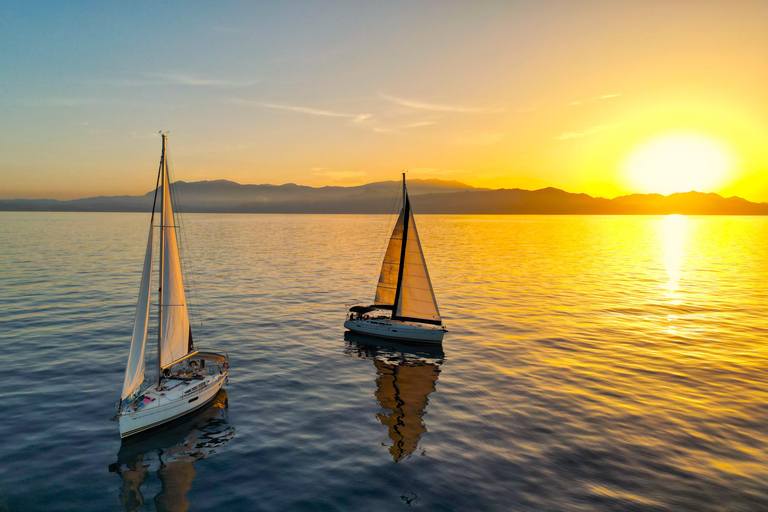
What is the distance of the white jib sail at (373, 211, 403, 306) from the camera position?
5131 cm

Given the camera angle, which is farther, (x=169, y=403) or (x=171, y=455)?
(x=169, y=403)

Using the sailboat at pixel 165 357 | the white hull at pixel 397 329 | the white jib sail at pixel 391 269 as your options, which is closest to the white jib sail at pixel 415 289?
the white hull at pixel 397 329

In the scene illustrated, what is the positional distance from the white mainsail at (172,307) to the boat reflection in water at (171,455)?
4.72 metres

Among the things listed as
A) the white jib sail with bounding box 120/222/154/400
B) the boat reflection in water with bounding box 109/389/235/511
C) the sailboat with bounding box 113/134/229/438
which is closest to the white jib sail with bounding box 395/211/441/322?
the sailboat with bounding box 113/134/229/438

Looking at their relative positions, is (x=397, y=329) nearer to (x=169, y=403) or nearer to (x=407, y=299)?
(x=407, y=299)

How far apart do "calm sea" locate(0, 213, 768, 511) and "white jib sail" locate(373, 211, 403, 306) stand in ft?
20.9

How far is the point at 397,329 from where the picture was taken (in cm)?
5006

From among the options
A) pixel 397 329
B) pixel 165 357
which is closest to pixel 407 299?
pixel 397 329

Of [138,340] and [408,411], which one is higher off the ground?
[138,340]

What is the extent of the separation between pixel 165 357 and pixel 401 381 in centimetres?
1868

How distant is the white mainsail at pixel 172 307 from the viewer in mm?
30281

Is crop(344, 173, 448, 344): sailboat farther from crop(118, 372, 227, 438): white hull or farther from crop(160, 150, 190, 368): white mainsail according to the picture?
crop(160, 150, 190, 368): white mainsail

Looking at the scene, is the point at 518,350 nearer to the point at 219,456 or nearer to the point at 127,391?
the point at 219,456

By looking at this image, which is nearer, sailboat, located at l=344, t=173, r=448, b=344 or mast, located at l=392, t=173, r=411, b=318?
mast, located at l=392, t=173, r=411, b=318
